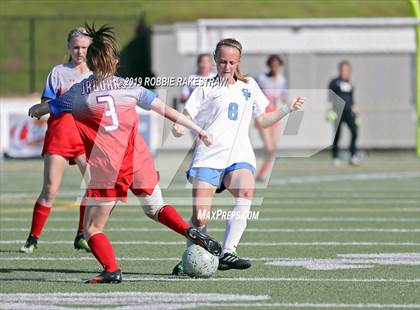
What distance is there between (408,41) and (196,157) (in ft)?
55.5

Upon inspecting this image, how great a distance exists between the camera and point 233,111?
25.7ft

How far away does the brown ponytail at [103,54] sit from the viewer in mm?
6973

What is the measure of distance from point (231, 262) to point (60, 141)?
1850 mm

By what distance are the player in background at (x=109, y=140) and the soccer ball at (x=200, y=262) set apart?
1.9 inches

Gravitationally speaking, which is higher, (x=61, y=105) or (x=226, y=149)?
(x=61, y=105)

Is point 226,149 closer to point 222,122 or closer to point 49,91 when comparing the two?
point 222,122

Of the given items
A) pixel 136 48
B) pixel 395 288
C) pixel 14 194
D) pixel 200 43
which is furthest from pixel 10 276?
pixel 136 48

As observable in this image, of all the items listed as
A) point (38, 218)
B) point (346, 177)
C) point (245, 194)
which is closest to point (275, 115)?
point (245, 194)

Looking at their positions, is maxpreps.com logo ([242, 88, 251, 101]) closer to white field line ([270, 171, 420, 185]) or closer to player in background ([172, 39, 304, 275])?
player in background ([172, 39, 304, 275])

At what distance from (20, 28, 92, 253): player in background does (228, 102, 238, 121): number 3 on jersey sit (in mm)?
1416

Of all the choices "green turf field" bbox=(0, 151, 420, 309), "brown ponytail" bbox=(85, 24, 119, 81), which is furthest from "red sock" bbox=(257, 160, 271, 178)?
"brown ponytail" bbox=(85, 24, 119, 81)

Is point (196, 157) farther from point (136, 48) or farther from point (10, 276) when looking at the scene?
point (136, 48)

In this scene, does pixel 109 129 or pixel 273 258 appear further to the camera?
pixel 273 258

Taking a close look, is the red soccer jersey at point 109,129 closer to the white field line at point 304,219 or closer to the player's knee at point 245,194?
the player's knee at point 245,194
